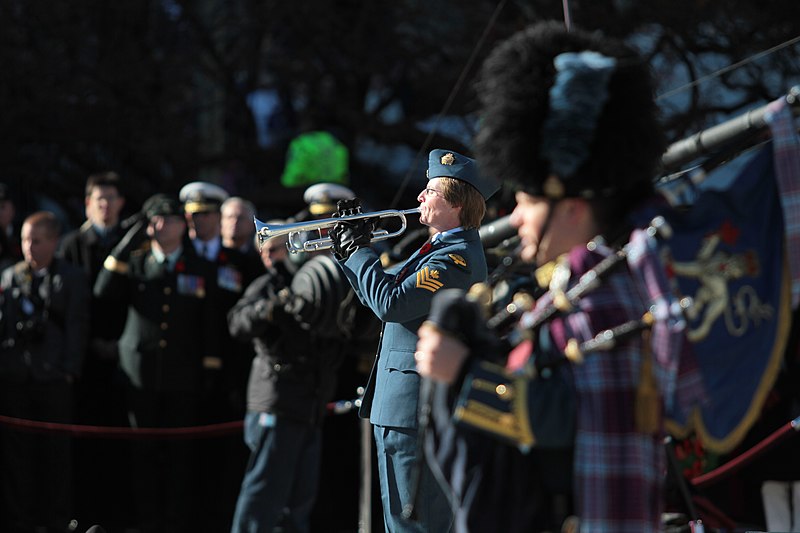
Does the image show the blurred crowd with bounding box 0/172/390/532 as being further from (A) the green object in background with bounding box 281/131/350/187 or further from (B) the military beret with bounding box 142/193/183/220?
(A) the green object in background with bounding box 281/131/350/187

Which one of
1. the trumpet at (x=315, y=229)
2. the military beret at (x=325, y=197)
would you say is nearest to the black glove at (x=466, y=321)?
the trumpet at (x=315, y=229)

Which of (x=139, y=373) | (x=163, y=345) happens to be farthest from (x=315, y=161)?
(x=139, y=373)

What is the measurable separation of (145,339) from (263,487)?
179 cm

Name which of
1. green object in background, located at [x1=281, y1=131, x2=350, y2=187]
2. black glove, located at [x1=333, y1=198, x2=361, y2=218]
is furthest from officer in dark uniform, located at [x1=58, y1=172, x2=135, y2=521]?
green object in background, located at [x1=281, y1=131, x2=350, y2=187]

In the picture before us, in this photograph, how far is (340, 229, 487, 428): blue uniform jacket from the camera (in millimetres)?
4871

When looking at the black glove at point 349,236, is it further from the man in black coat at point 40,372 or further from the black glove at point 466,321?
the man in black coat at point 40,372

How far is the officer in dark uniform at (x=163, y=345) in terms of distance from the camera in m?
8.08

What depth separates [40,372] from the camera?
8.20m

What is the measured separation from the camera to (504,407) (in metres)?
3.06

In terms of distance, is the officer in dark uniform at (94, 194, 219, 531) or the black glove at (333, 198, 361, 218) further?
the officer in dark uniform at (94, 194, 219, 531)

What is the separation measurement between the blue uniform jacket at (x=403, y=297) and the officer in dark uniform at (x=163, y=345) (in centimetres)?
323

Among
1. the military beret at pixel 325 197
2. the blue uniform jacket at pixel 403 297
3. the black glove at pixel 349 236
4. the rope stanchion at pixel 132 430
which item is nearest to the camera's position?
the blue uniform jacket at pixel 403 297

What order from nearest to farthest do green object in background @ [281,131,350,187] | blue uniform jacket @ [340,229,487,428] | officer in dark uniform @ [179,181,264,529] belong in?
blue uniform jacket @ [340,229,487,428] < officer in dark uniform @ [179,181,264,529] < green object in background @ [281,131,350,187]

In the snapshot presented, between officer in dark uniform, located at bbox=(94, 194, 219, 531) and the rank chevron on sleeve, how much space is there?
3646 millimetres
